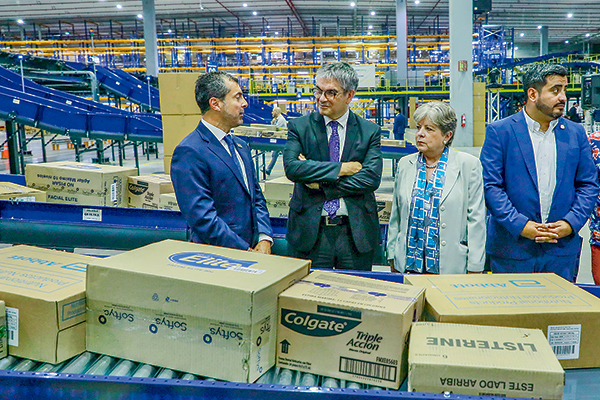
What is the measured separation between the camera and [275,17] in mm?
26797

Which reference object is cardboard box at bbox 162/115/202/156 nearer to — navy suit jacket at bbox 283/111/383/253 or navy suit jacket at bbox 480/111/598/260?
navy suit jacket at bbox 283/111/383/253

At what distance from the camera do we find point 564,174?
2285 mm

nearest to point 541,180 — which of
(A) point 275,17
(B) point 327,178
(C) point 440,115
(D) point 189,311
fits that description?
(C) point 440,115

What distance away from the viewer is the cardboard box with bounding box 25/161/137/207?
4375mm

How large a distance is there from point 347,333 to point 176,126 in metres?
3.69

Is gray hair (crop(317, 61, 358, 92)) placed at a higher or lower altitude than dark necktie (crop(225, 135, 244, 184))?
higher

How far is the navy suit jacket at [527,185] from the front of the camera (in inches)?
90.0

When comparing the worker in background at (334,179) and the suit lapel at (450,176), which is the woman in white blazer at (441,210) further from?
the worker in background at (334,179)

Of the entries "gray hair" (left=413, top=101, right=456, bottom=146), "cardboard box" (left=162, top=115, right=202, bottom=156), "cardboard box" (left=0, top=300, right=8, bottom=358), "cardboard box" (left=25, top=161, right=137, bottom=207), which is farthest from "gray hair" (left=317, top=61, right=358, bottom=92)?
"cardboard box" (left=25, top=161, right=137, bottom=207)

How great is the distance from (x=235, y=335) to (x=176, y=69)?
2701cm

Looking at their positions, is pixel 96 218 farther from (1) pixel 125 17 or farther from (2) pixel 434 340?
(1) pixel 125 17

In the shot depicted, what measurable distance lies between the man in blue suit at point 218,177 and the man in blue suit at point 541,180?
117 cm

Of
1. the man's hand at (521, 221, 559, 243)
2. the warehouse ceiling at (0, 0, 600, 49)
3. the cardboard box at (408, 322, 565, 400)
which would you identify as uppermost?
the warehouse ceiling at (0, 0, 600, 49)

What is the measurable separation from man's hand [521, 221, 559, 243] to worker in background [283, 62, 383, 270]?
0.69m
